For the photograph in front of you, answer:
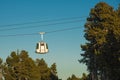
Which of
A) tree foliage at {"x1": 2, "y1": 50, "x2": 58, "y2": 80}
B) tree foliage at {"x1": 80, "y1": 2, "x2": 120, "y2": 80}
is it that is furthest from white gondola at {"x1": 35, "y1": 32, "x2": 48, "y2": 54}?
tree foliage at {"x1": 2, "y1": 50, "x2": 58, "y2": 80}

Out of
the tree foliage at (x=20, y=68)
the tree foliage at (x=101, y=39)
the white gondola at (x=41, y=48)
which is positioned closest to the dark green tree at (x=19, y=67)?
the tree foliage at (x=20, y=68)

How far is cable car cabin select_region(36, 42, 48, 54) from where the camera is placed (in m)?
47.0

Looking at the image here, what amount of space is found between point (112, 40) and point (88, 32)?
17.9 metres

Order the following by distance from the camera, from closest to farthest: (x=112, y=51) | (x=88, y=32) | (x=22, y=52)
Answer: (x=112, y=51), (x=88, y=32), (x=22, y=52)

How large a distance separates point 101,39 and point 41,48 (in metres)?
28.1

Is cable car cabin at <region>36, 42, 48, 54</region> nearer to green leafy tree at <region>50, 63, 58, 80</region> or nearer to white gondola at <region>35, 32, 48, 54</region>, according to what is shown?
white gondola at <region>35, 32, 48, 54</region>

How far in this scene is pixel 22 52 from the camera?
125 meters

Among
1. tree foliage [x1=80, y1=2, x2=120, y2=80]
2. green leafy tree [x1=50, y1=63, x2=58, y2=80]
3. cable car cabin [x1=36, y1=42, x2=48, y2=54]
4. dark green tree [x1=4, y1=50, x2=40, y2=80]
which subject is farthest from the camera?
green leafy tree [x1=50, y1=63, x2=58, y2=80]

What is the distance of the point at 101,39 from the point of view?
2916 inches

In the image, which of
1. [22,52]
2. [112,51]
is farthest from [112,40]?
[22,52]

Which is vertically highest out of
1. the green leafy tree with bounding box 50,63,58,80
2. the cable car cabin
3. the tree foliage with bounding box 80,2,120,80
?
the green leafy tree with bounding box 50,63,58,80

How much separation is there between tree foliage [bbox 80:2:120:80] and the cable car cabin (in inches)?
564

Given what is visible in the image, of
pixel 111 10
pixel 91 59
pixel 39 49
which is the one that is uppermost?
pixel 111 10

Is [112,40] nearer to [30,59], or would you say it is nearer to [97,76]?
[97,76]
